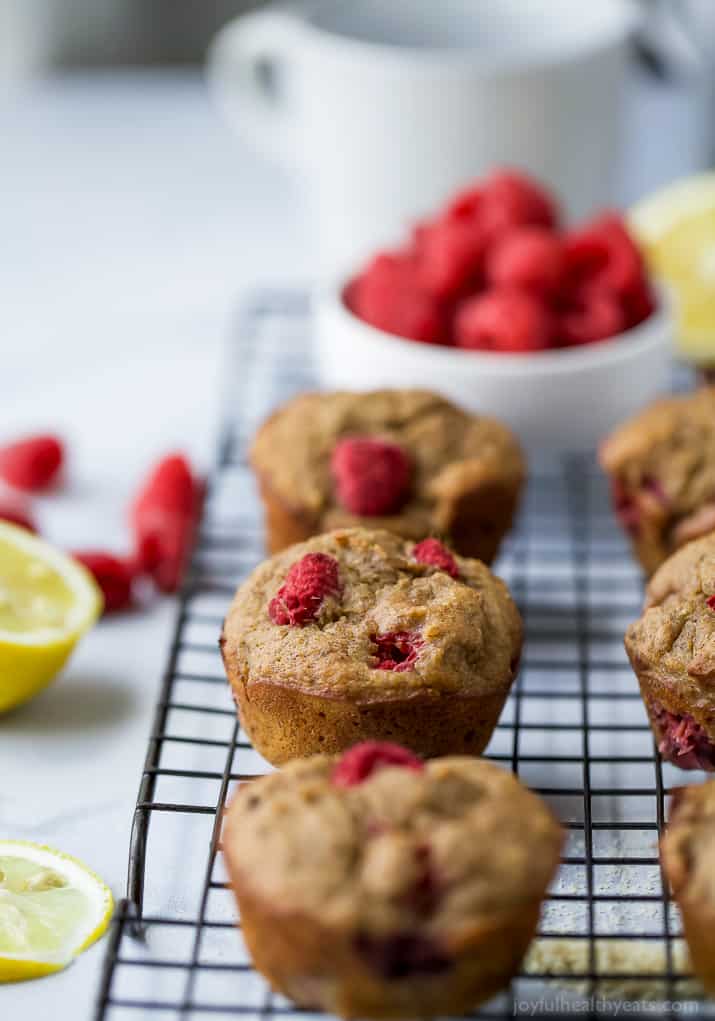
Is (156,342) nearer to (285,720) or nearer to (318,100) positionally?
(318,100)

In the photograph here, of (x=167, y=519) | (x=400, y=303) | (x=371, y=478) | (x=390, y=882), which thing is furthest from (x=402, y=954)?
(x=400, y=303)

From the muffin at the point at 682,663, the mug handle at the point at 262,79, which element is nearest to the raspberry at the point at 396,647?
the muffin at the point at 682,663

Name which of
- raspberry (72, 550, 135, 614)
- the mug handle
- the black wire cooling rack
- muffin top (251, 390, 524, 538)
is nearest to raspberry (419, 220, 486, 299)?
muffin top (251, 390, 524, 538)

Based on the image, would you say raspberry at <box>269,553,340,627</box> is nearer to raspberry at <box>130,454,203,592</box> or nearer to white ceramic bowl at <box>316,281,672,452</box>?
raspberry at <box>130,454,203,592</box>

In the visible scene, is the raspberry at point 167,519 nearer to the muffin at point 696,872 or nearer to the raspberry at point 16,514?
the raspberry at point 16,514

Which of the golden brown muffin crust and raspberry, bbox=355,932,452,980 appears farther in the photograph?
the golden brown muffin crust
